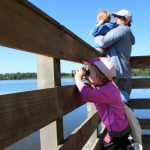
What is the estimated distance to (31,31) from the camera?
1.91 metres

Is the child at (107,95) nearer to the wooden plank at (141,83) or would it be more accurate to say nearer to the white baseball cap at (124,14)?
the white baseball cap at (124,14)

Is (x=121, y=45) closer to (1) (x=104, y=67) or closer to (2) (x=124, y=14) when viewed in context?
(2) (x=124, y=14)

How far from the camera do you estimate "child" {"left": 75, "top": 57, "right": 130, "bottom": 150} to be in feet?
9.77

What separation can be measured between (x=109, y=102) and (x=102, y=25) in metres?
1.54

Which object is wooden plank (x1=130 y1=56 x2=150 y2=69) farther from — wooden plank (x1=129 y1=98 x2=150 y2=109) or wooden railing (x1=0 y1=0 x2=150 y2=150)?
wooden railing (x1=0 y1=0 x2=150 y2=150)

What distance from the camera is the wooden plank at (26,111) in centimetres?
157

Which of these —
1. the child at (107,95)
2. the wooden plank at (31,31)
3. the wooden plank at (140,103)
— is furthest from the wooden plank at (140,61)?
the wooden plank at (31,31)

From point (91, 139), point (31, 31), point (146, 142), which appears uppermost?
point (31, 31)

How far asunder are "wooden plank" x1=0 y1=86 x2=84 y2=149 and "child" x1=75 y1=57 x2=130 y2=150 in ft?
1.61

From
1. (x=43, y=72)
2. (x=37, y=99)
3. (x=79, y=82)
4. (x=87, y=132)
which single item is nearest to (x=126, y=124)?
(x=87, y=132)

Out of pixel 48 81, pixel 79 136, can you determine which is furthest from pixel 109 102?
pixel 48 81

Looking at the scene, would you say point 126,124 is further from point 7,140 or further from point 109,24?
point 7,140

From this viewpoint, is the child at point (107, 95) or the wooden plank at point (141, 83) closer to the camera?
the child at point (107, 95)

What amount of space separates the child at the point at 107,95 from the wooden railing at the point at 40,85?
11 cm
